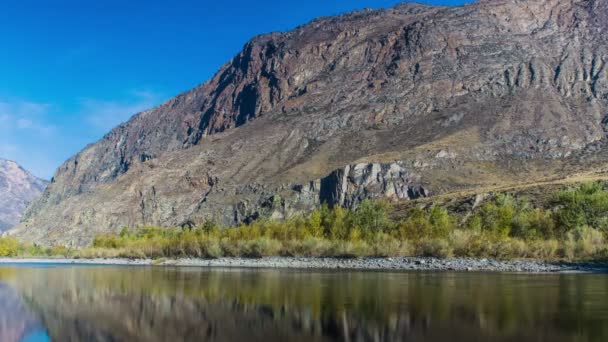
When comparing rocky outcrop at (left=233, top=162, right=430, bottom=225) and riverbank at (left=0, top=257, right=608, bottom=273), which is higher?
rocky outcrop at (left=233, top=162, right=430, bottom=225)

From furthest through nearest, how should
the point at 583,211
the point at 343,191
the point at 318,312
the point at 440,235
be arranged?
the point at 343,191
the point at 440,235
the point at 583,211
the point at 318,312

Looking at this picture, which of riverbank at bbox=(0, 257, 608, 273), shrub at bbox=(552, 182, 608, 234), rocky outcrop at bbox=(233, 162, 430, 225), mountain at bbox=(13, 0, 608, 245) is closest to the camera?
riverbank at bbox=(0, 257, 608, 273)

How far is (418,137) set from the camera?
14950 centimetres

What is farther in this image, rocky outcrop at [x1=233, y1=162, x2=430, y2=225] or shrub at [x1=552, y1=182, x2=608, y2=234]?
rocky outcrop at [x1=233, y1=162, x2=430, y2=225]

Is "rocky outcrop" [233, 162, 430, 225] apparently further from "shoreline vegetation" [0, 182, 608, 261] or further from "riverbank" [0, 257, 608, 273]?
"riverbank" [0, 257, 608, 273]

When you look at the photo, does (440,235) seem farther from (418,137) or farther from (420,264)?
(418,137)

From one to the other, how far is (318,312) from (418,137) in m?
129

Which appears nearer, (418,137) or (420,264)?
(420,264)

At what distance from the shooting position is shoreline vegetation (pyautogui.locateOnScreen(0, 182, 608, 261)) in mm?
62500

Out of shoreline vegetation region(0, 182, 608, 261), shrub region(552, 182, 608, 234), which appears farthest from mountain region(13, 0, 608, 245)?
shrub region(552, 182, 608, 234)

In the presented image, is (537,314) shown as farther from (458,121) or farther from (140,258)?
(458,121)

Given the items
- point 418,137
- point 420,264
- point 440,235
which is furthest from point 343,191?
point 420,264

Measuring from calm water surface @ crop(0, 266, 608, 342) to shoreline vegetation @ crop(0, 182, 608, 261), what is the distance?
952 inches

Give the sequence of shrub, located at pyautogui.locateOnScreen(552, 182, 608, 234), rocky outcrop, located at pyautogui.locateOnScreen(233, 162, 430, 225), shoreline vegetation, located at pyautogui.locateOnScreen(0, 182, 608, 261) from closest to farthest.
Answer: shoreline vegetation, located at pyautogui.locateOnScreen(0, 182, 608, 261)
shrub, located at pyautogui.locateOnScreen(552, 182, 608, 234)
rocky outcrop, located at pyautogui.locateOnScreen(233, 162, 430, 225)
